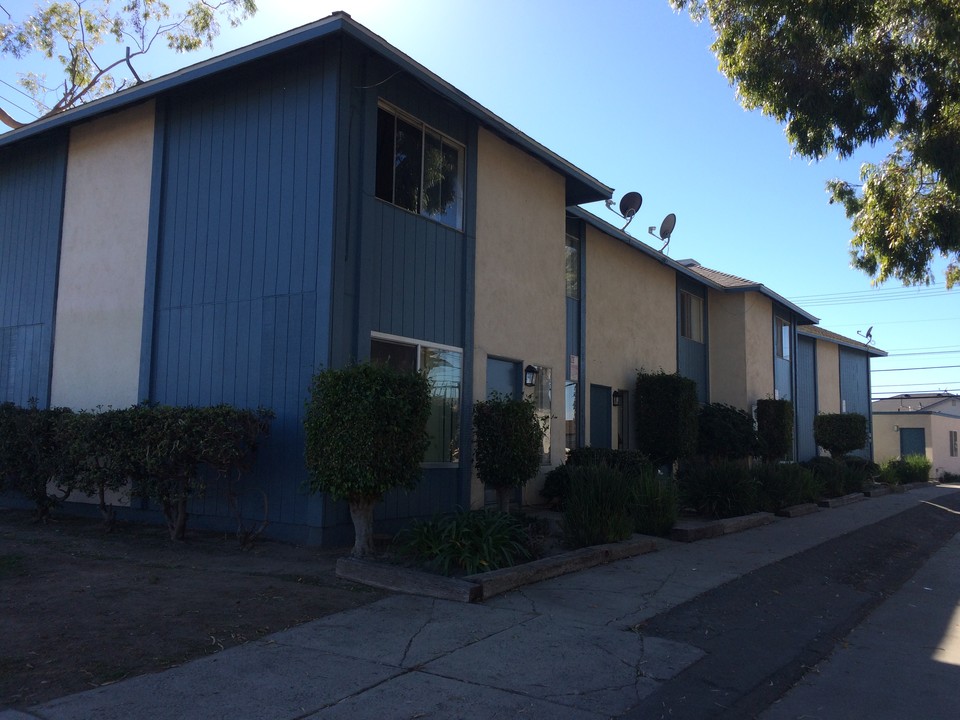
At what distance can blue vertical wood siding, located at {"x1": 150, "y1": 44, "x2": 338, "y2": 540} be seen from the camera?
31.6 feet

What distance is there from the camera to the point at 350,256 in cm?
977

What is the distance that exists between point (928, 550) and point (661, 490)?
15.8ft

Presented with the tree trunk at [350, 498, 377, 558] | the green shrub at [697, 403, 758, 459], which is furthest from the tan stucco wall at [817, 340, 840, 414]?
the tree trunk at [350, 498, 377, 558]

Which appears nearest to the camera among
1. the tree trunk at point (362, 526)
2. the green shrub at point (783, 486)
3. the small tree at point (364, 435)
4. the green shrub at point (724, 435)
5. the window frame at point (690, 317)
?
the small tree at point (364, 435)

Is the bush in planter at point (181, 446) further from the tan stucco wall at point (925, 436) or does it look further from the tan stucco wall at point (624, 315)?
the tan stucco wall at point (925, 436)

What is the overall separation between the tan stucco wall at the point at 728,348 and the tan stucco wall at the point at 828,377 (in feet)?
25.9

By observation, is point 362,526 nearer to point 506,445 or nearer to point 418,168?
point 506,445

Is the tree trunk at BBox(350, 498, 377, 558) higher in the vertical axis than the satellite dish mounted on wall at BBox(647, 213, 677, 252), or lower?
lower

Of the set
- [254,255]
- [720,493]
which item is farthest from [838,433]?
[254,255]

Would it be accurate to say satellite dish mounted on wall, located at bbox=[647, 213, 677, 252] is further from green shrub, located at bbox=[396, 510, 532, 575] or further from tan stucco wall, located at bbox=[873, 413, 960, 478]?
tan stucco wall, located at bbox=[873, 413, 960, 478]

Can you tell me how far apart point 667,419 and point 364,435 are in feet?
34.3

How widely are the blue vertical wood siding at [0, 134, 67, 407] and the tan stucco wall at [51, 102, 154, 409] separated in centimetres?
26

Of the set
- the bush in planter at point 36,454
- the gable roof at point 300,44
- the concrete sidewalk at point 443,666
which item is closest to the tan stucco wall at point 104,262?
the gable roof at point 300,44

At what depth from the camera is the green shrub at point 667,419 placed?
17156 mm
